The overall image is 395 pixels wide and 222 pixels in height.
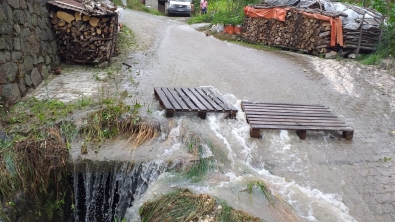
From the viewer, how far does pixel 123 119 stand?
5.51m

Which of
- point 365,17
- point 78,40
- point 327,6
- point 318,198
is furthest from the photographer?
point 327,6

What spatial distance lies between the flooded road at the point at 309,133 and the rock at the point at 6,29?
2644 mm

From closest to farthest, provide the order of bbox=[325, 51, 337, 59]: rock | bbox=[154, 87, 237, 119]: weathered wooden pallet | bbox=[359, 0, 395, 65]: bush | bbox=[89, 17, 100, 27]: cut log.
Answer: bbox=[154, 87, 237, 119]: weathered wooden pallet < bbox=[89, 17, 100, 27]: cut log < bbox=[359, 0, 395, 65]: bush < bbox=[325, 51, 337, 59]: rock

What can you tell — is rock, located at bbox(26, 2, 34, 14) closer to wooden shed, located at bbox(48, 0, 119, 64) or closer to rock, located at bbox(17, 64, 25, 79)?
wooden shed, located at bbox(48, 0, 119, 64)

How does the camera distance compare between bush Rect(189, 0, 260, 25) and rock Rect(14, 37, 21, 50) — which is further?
bush Rect(189, 0, 260, 25)

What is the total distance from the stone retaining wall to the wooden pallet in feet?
13.4

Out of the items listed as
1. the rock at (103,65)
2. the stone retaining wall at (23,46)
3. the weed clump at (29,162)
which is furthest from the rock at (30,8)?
the weed clump at (29,162)

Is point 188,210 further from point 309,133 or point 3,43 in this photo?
point 3,43

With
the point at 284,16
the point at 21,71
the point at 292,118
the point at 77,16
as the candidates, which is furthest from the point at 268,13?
the point at 21,71

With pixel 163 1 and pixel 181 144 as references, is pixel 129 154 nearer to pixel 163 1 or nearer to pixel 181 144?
pixel 181 144

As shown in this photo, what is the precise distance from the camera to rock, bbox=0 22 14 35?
5.86 metres

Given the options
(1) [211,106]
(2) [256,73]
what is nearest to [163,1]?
(2) [256,73]

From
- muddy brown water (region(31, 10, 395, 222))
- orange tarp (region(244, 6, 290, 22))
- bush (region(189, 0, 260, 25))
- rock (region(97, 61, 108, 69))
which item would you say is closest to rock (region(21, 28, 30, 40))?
muddy brown water (region(31, 10, 395, 222))

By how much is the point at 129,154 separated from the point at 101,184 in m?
0.53
